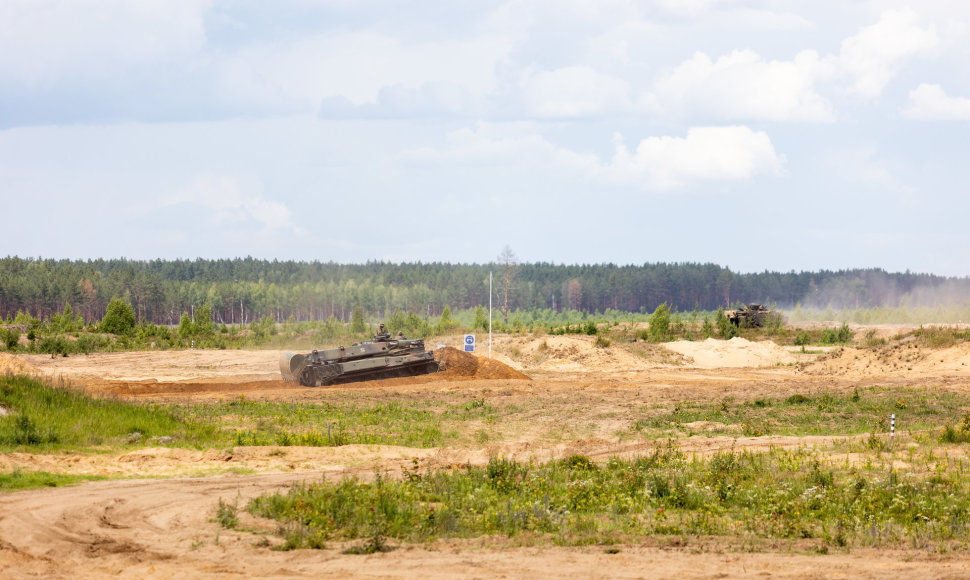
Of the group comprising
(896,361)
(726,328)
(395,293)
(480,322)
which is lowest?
(896,361)

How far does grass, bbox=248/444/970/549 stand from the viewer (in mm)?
13586

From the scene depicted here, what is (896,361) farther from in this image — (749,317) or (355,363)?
(749,317)

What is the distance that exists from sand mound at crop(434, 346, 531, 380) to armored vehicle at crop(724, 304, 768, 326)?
3941 cm

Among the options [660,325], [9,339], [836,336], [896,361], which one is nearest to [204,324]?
[9,339]

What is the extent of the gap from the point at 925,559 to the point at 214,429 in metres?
17.3

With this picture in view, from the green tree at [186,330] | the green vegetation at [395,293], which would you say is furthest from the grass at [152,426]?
the green vegetation at [395,293]

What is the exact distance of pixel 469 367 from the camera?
44625mm

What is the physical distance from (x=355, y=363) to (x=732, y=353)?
29.1m

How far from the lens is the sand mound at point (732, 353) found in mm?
57719

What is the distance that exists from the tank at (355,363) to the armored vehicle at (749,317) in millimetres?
44439

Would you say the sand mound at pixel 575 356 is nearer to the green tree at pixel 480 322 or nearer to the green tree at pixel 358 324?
the green tree at pixel 480 322

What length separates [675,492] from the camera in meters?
16.2

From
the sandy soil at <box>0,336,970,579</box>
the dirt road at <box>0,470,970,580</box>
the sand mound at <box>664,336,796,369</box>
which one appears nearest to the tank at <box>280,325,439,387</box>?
the sandy soil at <box>0,336,970,579</box>

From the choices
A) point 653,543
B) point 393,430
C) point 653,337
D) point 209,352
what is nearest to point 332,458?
point 393,430
